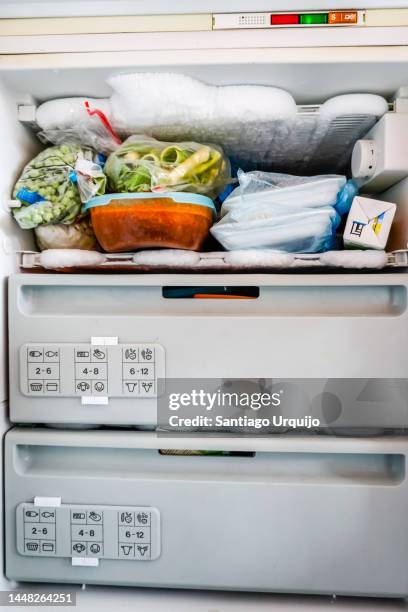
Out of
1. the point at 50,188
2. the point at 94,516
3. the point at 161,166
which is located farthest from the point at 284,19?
the point at 94,516

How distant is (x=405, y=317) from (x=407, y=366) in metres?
0.08

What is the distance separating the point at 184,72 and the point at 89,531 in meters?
0.74

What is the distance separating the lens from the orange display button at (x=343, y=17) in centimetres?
61

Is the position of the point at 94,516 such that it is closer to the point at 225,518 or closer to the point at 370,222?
the point at 225,518

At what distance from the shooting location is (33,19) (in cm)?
64

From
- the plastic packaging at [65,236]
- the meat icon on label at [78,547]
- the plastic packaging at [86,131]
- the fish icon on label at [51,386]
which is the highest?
the plastic packaging at [86,131]

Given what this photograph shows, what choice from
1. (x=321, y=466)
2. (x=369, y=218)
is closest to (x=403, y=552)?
(x=321, y=466)

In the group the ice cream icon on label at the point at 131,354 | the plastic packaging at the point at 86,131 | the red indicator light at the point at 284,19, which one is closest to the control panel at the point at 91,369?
the ice cream icon on label at the point at 131,354

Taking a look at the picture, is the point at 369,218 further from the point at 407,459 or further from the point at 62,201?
the point at 62,201

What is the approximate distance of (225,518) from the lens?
0.69 m

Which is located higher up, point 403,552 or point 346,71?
point 346,71

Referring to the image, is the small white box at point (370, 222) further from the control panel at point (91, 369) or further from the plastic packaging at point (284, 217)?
the control panel at point (91, 369)

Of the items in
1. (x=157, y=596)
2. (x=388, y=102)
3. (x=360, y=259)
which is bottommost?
(x=157, y=596)

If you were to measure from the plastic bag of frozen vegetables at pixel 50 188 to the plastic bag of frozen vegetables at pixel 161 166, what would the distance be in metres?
0.04
